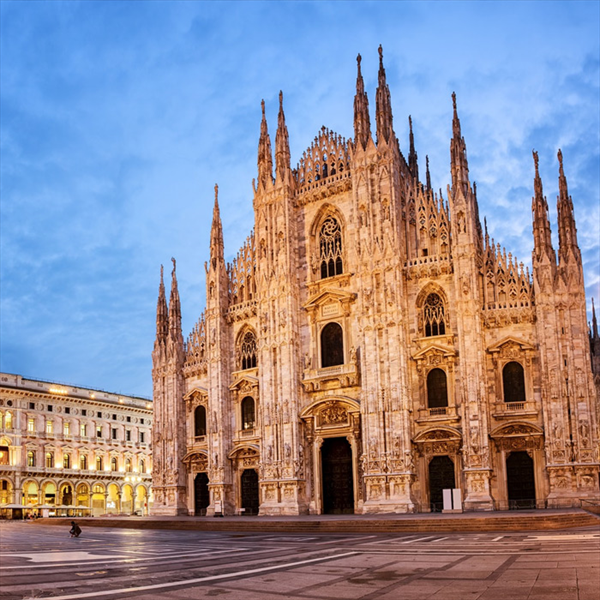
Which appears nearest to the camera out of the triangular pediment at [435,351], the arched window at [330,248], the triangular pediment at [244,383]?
the triangular pediment at [435,351]

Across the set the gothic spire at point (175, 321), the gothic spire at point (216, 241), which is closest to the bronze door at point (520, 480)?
the gothic spire at point (216, 241)

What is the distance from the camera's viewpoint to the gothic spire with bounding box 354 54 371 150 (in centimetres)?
4200

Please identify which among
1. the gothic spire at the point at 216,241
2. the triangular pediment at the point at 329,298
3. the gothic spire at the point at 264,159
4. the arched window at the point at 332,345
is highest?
the gothic spire at the point at 264,159

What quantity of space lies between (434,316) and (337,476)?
10.7m

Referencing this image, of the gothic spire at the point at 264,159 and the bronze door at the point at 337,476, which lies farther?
the gothic spire at the point at 264,159

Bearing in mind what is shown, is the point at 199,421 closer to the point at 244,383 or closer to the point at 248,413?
the point at 248,413

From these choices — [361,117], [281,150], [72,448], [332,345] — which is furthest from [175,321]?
[72,448]

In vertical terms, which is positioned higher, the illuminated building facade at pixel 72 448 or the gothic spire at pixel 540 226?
the gothic spire at pixel 540 226

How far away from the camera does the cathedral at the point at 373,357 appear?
3544cm

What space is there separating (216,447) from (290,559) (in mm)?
27402

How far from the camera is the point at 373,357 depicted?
3866 cm

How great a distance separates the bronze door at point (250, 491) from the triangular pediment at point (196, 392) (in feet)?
19.5

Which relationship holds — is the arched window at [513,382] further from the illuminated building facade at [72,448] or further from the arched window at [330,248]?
the illuminated building facade at [72,448]

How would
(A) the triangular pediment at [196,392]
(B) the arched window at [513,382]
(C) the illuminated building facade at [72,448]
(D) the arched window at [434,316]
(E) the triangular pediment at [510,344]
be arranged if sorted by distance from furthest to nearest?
(C) the illuminated building facade at [72,448] → (A) the triangular pediment at [196,392] → (D) the arched window at [434,316] → (B) the arched window at [513,382] → (E) the triangular pediment at [510,344]
